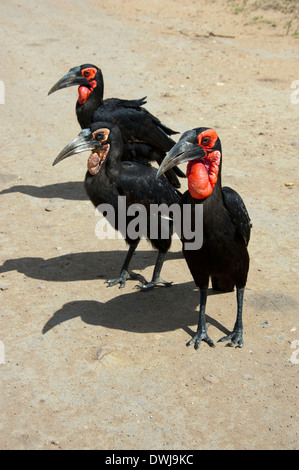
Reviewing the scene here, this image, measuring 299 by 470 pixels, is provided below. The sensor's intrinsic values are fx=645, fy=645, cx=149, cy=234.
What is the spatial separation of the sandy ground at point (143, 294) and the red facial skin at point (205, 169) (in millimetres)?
1154

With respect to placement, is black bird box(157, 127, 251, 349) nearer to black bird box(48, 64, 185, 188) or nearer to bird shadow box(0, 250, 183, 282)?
bird shadow box(0, 250, 183, 282)

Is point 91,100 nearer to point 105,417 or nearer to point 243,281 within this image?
point 243,281

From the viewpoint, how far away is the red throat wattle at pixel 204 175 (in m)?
4.12

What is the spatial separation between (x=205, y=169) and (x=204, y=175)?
5 cm

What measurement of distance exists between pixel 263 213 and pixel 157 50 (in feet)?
19.5

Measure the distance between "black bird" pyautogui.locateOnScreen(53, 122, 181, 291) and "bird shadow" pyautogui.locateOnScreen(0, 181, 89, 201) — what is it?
1.72m

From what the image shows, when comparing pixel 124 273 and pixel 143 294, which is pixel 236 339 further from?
pixel 124 273

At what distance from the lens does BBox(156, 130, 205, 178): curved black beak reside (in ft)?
13.4

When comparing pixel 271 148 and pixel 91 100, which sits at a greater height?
pixel 91 100

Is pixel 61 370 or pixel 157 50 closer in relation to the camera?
pixel 61 370

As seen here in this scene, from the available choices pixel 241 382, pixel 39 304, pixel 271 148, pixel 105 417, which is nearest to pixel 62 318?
pixel 39 304

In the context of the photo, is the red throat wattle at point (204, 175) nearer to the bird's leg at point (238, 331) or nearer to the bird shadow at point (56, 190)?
the bird's leg at point (238, 331)

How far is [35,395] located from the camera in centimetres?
407

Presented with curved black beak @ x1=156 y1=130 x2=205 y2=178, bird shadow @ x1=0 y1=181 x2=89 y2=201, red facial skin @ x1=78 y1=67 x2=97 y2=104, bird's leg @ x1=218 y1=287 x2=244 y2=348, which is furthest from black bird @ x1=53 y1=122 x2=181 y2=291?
bird shadow @ x1=0 y1=181 x2=89 y2=201
